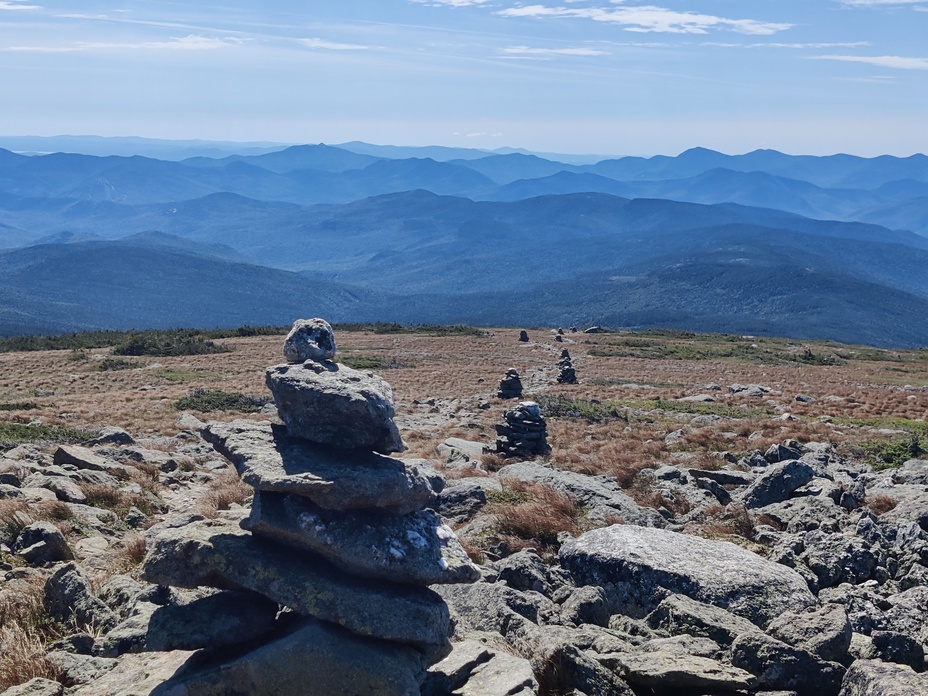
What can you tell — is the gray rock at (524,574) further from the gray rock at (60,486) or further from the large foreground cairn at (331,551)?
the gray rock at (60,486)

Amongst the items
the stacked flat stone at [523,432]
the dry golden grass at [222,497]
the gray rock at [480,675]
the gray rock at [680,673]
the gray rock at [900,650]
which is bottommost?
the stacked flat stone at [523,432]

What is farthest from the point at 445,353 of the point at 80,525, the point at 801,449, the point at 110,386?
the point at 80,525

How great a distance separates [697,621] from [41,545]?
8.75 m

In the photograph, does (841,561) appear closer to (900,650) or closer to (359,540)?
(900,650)

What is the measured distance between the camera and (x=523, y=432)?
23.7m

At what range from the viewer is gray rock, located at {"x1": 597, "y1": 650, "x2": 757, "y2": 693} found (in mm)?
7621

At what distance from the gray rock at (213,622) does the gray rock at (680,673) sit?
384cm

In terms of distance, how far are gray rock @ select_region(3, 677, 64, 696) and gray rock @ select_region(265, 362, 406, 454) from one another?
3.51 metres

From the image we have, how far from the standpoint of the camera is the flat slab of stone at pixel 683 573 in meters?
9.83

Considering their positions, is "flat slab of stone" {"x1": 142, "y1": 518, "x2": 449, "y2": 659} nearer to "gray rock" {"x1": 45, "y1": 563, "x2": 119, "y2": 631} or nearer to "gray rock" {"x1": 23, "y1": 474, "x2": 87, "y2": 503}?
"gray rock" {"x1": 45, "y1": 563, "x2": 119, "y2": 631}

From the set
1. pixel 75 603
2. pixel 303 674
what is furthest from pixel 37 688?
pixel 303 674

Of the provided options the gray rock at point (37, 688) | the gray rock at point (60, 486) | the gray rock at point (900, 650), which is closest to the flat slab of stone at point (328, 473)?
the gray rock at point (37, 688)

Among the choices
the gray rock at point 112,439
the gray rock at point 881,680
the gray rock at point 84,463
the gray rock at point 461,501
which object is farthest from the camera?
the gray rock at point 112,439

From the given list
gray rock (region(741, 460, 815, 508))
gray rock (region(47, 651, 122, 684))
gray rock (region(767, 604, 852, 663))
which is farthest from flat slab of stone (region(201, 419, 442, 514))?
gray rock (region(741, 460, 815, 508))
